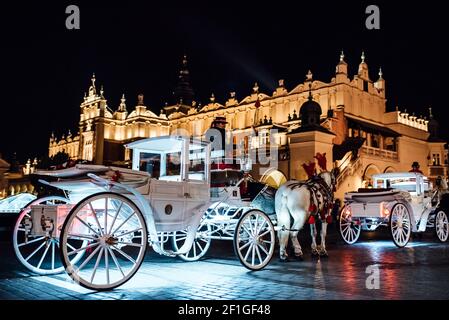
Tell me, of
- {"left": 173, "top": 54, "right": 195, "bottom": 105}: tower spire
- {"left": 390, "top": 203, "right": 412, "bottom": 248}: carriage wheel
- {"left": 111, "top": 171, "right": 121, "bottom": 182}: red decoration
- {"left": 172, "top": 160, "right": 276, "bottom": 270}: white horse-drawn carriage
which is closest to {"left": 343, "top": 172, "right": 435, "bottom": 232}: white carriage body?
{"left": 390, "top": 203, "right": 412, "bottom": 248}: carriage wheel

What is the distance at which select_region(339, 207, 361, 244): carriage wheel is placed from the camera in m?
13.2

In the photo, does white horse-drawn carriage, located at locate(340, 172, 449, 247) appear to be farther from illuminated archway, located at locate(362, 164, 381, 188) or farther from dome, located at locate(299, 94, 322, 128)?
illuminated archway, located at locate(362, 164, 381, 188)

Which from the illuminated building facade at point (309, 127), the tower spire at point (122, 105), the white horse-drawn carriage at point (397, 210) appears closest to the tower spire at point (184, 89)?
the illuminated building facade at point (309, 127)

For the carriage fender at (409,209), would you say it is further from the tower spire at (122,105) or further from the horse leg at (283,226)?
the tower spire at (122,105)

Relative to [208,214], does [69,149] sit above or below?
above

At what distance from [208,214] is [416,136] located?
48952 millimetres

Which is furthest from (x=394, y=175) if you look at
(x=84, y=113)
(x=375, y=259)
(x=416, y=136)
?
(x=84, y=113)

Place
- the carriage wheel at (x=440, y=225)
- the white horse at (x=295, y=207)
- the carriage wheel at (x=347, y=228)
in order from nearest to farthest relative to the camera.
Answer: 1. the white horse at (x=295, y=207)
2. the carriage wheel at (x=347, y=228)
3. the carriage wheel at (x=440, y=225)

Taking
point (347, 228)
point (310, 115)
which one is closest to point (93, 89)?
point (310, 115)

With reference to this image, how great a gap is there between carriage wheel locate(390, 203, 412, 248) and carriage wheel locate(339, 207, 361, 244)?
1.12 m

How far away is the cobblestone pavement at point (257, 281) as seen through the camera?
5.56 meters

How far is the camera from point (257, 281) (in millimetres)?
6660
